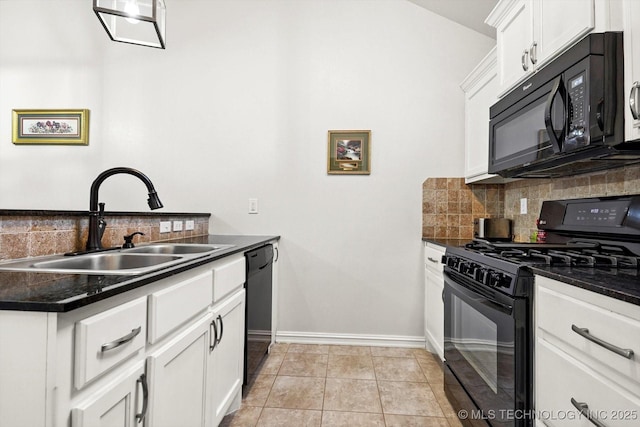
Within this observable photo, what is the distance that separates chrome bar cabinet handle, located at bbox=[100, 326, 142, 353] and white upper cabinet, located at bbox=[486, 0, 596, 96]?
5.94 feet

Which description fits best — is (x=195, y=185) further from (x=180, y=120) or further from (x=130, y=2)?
(x=130, y=2)

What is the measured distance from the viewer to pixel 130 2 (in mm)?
1472

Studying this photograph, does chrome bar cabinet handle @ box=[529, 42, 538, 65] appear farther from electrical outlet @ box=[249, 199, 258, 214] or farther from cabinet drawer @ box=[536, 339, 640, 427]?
electrical outlet @ box=[249, 199, 258, 214]

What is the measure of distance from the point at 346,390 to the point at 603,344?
1.51m

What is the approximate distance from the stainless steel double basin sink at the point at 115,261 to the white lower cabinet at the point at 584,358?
1219mm

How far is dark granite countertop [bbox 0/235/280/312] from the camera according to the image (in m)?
0.64

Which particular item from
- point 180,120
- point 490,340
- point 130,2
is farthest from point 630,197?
point 180,120

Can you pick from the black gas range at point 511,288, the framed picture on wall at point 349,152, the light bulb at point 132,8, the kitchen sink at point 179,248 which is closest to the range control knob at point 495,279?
the black gas range at point 511,288

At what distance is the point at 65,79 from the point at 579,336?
154 inches

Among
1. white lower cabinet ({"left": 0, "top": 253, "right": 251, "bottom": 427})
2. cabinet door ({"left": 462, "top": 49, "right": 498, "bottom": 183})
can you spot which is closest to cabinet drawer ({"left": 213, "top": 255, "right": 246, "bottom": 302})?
white lower cabinet ({"left": 0, "top": 253, "right": 251, "bottom": 427})

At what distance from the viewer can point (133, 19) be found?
5.03ft

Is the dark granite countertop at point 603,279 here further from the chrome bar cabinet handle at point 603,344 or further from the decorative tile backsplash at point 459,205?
the decorative tile backsplash at point 459,205

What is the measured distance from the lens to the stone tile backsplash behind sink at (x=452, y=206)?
2.71m

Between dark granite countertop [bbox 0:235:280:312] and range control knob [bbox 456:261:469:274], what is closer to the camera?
dark granite countertop [bbox 0:235:280:312]
